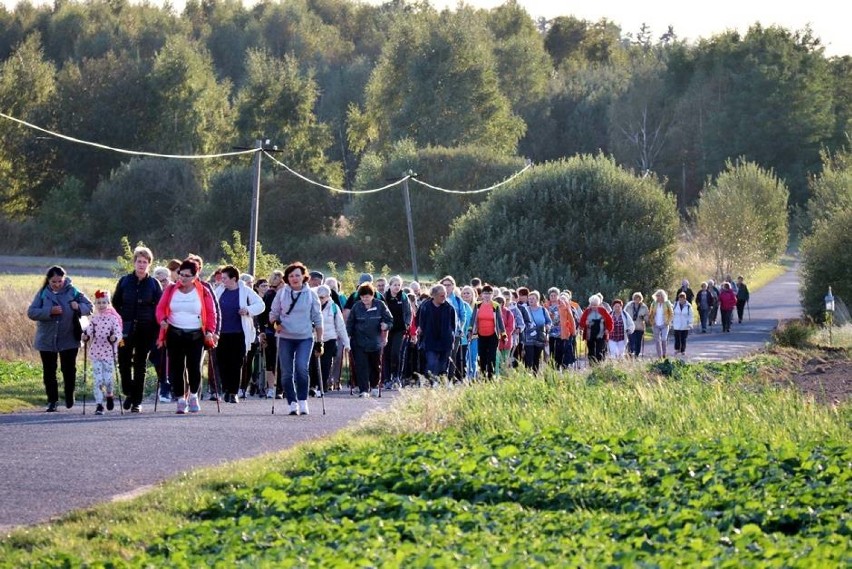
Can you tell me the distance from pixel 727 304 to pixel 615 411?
35460 millimetres

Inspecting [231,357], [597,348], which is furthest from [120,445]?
[597,348]

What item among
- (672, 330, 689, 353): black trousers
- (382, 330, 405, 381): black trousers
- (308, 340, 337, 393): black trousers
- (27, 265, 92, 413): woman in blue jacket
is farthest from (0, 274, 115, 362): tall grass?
(672, 330, 689, 353): black trousers

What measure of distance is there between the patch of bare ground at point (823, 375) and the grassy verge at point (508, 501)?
549 centimetres

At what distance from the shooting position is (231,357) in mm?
20797

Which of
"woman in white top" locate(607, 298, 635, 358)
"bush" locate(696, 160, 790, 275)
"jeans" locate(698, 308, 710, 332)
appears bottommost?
"woman in white top" locate(607, 298, 635, 358)

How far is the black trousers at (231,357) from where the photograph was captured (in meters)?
20.6

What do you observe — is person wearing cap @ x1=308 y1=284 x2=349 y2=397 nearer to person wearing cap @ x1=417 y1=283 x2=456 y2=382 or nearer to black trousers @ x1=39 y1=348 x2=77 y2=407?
person wearing cap @ x1=417 y1=283 x2=456 y2=382

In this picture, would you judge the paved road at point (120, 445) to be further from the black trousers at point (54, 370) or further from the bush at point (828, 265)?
the bush at point (828, 265)

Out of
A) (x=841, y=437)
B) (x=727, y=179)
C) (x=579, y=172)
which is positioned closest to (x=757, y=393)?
(x=841, y=437)

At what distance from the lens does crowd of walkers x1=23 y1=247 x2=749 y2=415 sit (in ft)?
60.5

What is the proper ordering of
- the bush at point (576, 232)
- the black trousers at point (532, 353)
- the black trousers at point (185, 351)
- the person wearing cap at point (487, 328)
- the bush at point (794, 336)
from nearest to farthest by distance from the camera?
the black trousers at point (185, 351), the person wearing cap at point (487, 328), the black trousers at point (532, 353), the bush at point (794, 336), the bush at point (576, 232)

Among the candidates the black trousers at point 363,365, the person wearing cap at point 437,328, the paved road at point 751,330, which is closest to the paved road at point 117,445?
the black trousers at point 363,365

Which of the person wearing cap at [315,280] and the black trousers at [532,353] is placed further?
the black trousers at [532,353]

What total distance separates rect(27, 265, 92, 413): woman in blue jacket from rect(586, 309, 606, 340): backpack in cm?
1361
